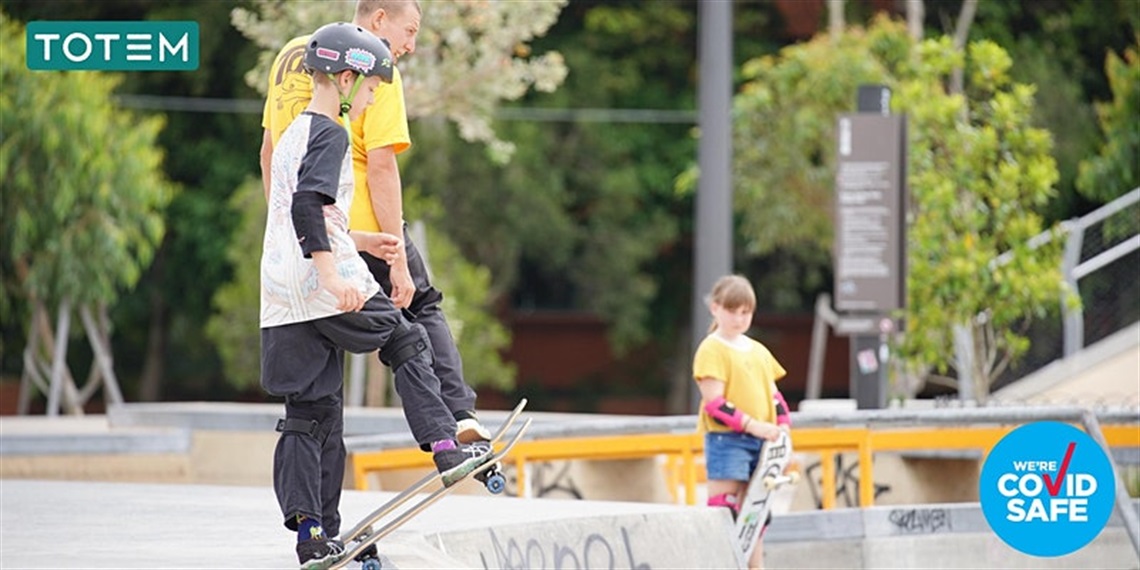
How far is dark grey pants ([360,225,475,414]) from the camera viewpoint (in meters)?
6.82

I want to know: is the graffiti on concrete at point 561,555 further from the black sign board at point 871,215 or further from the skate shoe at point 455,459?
the black sign board at point 871,215

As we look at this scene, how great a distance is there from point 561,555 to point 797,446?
11.5 ft

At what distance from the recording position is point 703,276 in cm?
1418

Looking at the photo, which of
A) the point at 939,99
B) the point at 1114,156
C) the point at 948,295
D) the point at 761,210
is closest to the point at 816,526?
the point at 948,295

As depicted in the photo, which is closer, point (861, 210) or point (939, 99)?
point (861, 210)

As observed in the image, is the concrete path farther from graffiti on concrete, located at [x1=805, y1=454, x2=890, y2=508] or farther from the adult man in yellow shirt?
graffiti on concrete, located at [x1=805, y1=454, x2=890, y2=508]

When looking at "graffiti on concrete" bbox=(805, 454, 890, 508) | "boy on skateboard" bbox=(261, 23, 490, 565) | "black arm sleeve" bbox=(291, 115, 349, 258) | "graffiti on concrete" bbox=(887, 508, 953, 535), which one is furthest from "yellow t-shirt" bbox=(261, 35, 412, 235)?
"graffiti on concrete" bbox=(805, 454, 890, 508)

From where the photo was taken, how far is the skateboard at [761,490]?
9.38 meters

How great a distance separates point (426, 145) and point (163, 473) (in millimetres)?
14767

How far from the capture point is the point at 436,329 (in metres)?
6.90

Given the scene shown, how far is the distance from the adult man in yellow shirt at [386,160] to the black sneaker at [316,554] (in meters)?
0.56

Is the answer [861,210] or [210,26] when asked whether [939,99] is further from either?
[210,26]

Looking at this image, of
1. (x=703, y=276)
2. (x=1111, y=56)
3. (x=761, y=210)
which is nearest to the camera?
(x=703, y=276)

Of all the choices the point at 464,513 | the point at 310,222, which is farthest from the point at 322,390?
the point at 464,513
